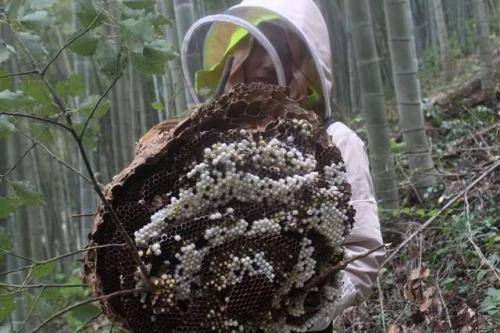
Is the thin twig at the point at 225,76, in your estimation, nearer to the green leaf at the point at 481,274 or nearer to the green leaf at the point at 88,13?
the green leaf at the point at 88,13

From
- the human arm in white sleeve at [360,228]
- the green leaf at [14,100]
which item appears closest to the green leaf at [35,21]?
the green leaf at [14,100]

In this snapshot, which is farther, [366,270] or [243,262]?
[366,270]

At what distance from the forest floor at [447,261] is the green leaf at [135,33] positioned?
3.70ft

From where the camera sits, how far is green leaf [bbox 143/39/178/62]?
1117 millimetres

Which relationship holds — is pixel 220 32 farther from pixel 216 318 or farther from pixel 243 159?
pixel 216 318

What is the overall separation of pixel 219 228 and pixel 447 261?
209cm

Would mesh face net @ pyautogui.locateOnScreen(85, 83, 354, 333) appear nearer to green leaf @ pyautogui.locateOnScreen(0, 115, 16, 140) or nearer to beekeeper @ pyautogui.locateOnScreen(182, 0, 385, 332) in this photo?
beekeeper @ pyautogui.locateOnScreen(182, 0, 385, 332)

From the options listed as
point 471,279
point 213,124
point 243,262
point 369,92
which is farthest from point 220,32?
point 369,92

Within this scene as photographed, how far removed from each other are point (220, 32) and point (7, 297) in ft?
2.17

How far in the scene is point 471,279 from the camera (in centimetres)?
250

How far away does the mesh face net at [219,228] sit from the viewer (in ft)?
2.71

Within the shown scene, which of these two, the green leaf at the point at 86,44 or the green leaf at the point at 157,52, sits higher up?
the green leaf at the point at 86,44

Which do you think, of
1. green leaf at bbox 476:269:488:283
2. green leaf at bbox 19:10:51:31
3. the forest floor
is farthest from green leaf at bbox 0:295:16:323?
green leaf at bbox 476:269:488:283

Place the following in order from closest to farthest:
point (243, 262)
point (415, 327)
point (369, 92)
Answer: point (243, 262), point (415, 327), point (369, 92)
